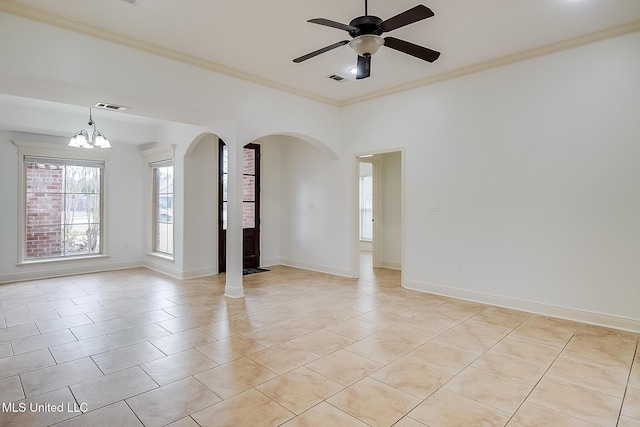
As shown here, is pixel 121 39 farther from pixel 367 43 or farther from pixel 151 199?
pixel 151 199

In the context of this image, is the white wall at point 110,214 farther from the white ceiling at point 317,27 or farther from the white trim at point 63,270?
the white ceiling at point 317,27

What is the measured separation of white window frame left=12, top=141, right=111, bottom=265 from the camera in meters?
6.12

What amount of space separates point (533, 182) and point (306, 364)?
11.0ft

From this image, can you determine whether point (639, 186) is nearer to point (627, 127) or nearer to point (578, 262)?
point (627, 127)

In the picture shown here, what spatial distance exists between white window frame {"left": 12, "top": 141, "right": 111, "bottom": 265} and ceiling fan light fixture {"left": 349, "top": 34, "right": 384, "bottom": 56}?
240 inches

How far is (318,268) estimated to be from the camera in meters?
6.88

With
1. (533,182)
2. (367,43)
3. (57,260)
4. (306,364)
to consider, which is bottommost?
(306,364)

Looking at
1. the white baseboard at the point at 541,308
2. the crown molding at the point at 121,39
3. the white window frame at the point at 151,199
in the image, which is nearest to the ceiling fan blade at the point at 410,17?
the crown molding at the point at 121,39

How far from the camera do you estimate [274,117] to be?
5234mm

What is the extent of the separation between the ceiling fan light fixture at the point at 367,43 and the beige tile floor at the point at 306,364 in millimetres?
2623

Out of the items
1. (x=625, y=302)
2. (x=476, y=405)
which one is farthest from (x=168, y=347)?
(x=625, y=302)

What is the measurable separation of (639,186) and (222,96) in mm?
4767

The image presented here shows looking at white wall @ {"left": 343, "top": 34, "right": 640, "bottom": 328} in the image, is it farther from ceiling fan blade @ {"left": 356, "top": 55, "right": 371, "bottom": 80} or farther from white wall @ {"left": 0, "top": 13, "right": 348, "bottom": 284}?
ceiling fan blade @ {"left": 356, "top": 55, "right": 371, "bottom": 80}

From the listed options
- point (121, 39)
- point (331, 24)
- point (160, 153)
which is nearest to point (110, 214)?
point (160, 153)
